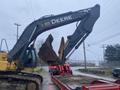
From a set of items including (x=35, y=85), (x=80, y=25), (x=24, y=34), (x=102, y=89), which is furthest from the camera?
(x=80, y=25)

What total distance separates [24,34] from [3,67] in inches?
78.7

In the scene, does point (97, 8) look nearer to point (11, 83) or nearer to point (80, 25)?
point (80, 25)

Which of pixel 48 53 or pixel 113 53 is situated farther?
pixel 113 53

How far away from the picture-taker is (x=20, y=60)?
17.1 m

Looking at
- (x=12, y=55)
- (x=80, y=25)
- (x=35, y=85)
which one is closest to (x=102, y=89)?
(x=35, y=85)

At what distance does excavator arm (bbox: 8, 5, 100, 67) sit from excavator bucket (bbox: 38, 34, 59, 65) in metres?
0.63

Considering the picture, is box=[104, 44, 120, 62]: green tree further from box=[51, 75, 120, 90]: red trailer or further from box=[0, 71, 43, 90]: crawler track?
box=[0, 71, 43, 90]: crawler track

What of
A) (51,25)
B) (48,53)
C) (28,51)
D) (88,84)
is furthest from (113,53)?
(88,84)

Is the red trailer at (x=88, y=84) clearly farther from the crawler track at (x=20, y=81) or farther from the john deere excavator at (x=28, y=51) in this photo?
the john deere excavator at (x=28, y=51)

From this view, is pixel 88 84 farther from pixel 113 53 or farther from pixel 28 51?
pixel 113 53

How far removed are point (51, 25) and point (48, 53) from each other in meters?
1.56

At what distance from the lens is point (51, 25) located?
709 inches

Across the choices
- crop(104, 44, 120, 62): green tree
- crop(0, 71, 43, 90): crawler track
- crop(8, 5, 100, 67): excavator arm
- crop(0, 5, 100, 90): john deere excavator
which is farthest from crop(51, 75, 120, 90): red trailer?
crop(104, 44, 120, 62): green tree

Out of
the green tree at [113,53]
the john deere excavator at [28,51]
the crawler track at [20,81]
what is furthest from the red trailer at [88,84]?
the green tree at [113,53]
